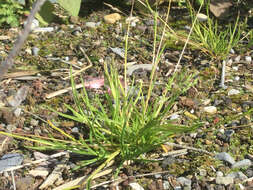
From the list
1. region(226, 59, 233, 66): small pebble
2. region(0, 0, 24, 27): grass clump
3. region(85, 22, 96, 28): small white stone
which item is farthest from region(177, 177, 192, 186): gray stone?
region(0, 0, 24, 27): grass clump

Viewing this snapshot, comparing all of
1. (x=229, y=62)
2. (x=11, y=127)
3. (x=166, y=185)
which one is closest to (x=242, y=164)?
(x=166, y=185)

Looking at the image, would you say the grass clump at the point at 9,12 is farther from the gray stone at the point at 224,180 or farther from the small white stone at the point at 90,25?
the gray stone at the point at 224,180

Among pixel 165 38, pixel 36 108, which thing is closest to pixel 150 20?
pixel 165 38

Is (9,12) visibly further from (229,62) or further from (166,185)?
(166,185)

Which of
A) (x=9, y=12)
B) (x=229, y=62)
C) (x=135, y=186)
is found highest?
(x=9, y=12)

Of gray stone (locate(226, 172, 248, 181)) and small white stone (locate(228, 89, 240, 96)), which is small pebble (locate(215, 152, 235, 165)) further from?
small white stone (locate(228, 89, 240, 96))

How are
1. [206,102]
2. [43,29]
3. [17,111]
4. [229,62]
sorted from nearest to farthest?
[17,111] → [206,102] → [229,62] → [43,29]

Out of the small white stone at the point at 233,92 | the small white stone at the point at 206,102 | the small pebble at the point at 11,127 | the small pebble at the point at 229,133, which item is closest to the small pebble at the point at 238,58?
the small white stone at the point at 233,92

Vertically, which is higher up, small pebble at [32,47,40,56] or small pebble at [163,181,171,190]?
small pebble at [32,47,40,56]
